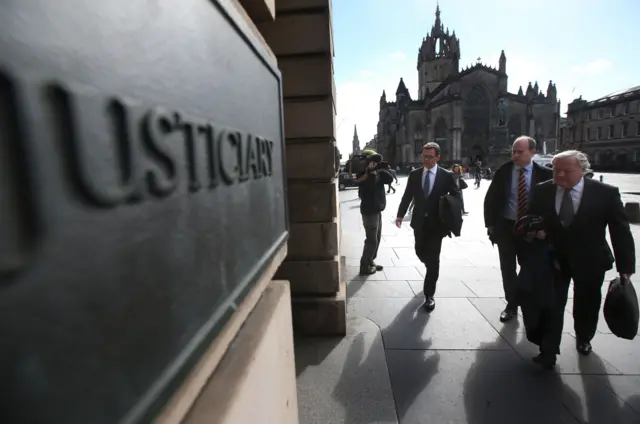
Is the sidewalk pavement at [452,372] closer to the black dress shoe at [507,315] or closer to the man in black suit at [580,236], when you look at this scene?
the black dress shoe at [507,315]

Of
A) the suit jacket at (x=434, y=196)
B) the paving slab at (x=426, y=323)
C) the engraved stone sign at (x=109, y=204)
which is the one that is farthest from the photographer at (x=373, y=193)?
the engraved stone sign at (x=109, y=204)

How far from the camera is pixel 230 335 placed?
3.51ft

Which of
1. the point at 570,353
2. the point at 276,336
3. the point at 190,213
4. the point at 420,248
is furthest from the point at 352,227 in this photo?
the point at 190,213

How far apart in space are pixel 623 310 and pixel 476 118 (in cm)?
6655

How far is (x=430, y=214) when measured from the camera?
4223mm

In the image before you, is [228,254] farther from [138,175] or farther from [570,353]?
[570,353]

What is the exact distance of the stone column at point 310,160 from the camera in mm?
3096

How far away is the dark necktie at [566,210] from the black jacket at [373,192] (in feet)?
8.87

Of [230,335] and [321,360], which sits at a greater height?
[230,335]

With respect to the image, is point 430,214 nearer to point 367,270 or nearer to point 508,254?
point 508,254

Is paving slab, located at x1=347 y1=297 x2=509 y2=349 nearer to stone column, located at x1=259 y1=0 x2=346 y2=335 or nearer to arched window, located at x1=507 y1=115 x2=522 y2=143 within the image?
stone column, located at x1=259 y1=0 x2=346 y2=335

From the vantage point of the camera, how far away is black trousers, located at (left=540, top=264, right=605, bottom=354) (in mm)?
2971

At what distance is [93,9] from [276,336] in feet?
3.95

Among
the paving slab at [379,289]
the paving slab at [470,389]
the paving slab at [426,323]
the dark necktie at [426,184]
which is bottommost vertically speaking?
the paving slab at [470,389]
